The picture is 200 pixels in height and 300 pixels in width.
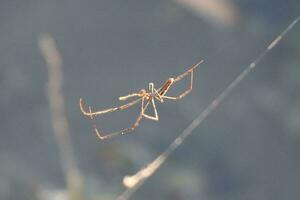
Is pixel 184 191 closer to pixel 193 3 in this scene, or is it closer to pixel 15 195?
pixel 15 195

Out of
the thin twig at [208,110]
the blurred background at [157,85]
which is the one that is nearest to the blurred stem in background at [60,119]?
the blurred background at [157,85]

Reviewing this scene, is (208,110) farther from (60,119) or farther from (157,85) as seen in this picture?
(60,119)

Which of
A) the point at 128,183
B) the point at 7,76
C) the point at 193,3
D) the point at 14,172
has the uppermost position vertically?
the point at 7,76

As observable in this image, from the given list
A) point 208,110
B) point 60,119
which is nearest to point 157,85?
point 208,110

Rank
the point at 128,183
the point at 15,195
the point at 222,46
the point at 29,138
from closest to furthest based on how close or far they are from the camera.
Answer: the point at 128,183 < the point at 15,195 < the point at 29,138 < the point at 222,46

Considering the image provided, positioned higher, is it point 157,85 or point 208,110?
point 157,85

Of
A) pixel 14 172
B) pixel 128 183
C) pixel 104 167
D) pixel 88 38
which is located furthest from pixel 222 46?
pixel 128 183

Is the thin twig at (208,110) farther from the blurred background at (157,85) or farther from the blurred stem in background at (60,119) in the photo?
the blurred stem in background at (60,119)

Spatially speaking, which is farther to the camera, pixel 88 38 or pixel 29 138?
pixel 88 38
